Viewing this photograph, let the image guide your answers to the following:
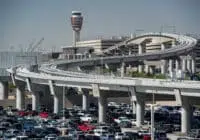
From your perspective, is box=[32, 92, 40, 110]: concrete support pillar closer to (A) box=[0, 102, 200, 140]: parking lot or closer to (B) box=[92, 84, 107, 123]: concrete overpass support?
Answer: (A) box=[0, 102, 200, 140]: parking lot

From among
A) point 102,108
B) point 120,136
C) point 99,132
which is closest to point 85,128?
point 99,132

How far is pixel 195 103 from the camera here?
184 feet

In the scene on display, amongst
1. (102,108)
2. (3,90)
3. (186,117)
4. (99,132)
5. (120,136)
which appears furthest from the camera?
(3,90)

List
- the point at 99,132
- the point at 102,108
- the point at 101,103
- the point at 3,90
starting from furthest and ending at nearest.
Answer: the point at 3,90 < the point at 101,103 < the point at 102,108 < the point at 99,132

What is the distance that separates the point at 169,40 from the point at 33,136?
149m

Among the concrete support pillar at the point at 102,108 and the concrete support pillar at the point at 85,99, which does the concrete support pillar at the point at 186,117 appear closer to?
the concrete support pillar at the point at 102,108

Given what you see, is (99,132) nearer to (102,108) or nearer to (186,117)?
(186,117)

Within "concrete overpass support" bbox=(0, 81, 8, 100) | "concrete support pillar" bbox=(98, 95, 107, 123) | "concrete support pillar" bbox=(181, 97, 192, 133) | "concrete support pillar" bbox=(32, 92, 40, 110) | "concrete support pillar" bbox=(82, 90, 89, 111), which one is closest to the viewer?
"concrete support pillar" bbox=(181, 97, 192, 133)

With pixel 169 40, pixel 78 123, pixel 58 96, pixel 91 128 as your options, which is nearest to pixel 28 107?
pixel 58 96

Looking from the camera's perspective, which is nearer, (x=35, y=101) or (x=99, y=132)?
(x=99, y=132)

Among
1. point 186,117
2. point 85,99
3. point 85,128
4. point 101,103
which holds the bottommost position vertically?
point 85,128

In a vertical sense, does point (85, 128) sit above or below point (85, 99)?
below

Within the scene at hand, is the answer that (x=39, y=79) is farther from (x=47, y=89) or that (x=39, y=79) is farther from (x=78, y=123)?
(x=78, y=123)

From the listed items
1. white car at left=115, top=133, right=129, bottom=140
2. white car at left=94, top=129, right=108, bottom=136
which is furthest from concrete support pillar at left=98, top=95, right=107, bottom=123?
white car at left=115, top=133, right=129, bottom=140
